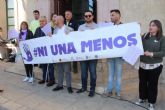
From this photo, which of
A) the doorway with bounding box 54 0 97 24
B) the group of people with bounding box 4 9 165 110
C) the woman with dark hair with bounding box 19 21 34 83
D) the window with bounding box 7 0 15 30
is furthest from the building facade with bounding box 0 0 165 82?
the window with bounding box 7 0 15 30

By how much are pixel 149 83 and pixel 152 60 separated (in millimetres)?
464

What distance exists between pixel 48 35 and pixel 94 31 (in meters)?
1.28

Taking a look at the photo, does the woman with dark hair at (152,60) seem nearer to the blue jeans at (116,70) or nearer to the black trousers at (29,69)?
the blue jeans at (116,70)

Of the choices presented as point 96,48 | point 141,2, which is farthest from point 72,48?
point 141,2

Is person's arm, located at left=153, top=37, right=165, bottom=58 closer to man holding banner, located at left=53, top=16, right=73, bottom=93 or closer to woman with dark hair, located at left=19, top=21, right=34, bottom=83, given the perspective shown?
man holding banner, located at left=53, top=16, right=73, bottom=93

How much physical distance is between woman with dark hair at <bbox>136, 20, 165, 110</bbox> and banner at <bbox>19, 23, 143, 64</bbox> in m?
0.18

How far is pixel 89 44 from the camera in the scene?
27.1ft

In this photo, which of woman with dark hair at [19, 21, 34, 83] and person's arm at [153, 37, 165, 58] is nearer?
person's arm at [153, 37, 165, 58]

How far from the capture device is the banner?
306 inches

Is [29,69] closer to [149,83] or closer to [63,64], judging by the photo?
[63,64]

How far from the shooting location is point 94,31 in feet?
26.9

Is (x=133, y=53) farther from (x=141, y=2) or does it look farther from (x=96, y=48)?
(x=141, y=2)

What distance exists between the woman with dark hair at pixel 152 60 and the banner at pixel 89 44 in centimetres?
18

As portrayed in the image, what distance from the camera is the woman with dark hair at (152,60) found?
727cm
